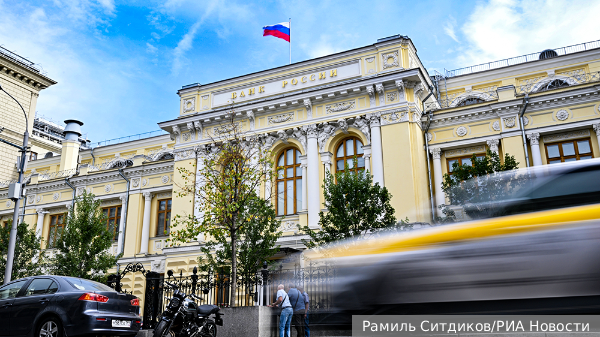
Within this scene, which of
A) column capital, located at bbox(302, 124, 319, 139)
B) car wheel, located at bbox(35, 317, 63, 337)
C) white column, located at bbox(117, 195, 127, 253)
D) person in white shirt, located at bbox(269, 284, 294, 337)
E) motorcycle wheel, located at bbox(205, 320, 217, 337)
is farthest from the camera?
white column, located at bbox(117, 195, 127, 253)

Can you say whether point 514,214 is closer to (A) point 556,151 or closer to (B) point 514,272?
(B) point 514,272

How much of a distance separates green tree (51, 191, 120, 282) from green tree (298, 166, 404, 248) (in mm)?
11062

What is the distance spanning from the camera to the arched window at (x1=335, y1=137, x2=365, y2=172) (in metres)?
22.0

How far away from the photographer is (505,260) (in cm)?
495

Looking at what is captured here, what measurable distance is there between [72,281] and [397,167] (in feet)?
45.9

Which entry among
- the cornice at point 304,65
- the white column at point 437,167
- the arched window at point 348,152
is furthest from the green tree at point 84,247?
the white column at point 437,167

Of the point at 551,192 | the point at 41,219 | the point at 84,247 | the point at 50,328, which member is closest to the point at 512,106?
the point at 551,192

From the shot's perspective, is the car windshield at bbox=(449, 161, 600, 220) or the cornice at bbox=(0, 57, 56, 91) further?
the cornice at bbox=(0, 57, 56, 91)

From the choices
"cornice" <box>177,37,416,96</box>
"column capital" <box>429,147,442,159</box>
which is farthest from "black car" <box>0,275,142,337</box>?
"cornice" <box>177,37,416,96</box>

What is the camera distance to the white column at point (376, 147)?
20562 millimetres

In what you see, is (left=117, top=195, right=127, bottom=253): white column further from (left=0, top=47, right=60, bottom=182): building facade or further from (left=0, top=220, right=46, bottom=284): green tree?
(left=0, top=47, right=60, bottom=182): building facade

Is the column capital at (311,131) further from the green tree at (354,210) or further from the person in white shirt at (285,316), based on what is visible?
the person in white shirt at (285,316)

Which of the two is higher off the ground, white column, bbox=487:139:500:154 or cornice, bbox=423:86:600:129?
cornice, bbox=423:86:600:129

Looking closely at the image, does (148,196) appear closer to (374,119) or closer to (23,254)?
(23,254)
